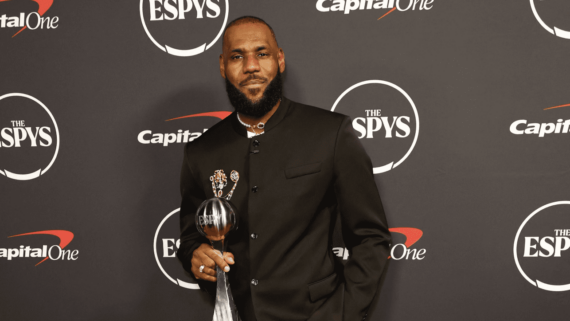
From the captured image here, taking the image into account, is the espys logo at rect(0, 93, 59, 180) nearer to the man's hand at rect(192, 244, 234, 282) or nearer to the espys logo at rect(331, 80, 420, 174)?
the man's hand at rect(192, 244, 234, 282)

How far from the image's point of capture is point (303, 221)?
1452 mm

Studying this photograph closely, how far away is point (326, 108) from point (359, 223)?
0.67 meters

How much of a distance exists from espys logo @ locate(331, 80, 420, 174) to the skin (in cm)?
54

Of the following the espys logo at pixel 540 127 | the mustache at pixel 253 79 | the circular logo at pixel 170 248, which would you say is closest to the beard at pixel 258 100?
the mustache at pixel 253 79

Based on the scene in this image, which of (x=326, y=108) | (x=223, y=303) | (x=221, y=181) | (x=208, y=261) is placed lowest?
(x=223, y=303)

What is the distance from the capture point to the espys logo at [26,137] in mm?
2104

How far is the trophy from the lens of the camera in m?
1.34

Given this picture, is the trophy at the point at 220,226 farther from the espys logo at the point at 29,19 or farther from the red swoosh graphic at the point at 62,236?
the espys logo at the point at 29,19

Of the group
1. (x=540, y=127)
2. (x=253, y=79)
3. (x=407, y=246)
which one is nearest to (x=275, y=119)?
(x=253, y=79)

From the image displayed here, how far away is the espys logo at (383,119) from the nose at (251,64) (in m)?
0.58

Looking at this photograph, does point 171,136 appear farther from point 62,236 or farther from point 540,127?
point 540,127

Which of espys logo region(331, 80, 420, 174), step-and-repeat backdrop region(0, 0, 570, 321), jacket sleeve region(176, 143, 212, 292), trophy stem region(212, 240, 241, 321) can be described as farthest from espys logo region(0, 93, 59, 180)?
espys logo region(331, 80, 420, 174)

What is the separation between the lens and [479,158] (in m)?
1.85

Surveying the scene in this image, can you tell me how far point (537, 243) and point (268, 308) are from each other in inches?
51.3
